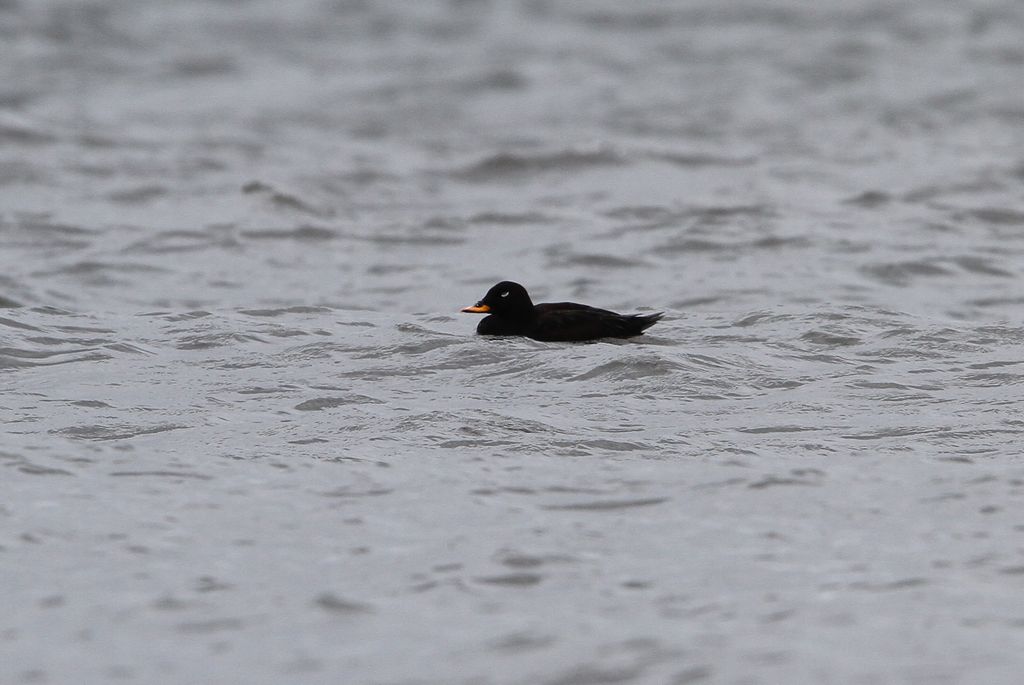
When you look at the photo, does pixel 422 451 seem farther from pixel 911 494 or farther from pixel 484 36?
pixel 484 36

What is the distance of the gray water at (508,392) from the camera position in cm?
626

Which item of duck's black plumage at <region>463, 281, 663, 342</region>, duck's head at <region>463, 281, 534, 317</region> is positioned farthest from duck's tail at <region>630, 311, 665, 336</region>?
duck's head at <region>463, 281, 534, 317</region>

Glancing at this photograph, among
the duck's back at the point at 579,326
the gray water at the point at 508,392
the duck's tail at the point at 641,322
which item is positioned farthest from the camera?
the duck's tail at the point at 641,322

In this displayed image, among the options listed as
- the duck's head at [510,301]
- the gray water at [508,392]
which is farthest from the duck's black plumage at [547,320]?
the gray water at [508,392]

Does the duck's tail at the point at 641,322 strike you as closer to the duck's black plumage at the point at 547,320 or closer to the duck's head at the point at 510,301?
the duck's black plumage at the point at 547,320

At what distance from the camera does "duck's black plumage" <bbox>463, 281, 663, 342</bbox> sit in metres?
10.9

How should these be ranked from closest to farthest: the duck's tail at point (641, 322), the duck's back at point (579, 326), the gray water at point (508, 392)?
1. the gray water at point (508, 392)
2. the duck's back at point (579, 326)
3. the duck's tail at point (641, 322)

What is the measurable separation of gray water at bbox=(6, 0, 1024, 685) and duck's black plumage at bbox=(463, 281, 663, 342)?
0.74ft

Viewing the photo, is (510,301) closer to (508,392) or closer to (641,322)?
(641,322)

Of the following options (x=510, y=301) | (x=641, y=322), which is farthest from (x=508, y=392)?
(x=641, y=322)

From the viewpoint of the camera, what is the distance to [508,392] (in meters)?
9.62

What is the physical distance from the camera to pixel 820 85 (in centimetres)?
2409

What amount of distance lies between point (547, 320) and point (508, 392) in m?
1.41

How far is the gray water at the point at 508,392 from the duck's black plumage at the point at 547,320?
22cm
